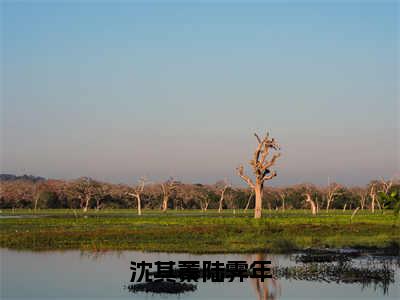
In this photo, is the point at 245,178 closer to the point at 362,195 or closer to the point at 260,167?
the point at 260,167

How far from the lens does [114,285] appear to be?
67.0 feet

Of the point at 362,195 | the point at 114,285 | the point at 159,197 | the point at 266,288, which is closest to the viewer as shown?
the point at 266,288

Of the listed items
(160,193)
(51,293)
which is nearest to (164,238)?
(51,293)

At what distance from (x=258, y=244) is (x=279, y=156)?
2667 centimetres

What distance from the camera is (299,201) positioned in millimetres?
126562

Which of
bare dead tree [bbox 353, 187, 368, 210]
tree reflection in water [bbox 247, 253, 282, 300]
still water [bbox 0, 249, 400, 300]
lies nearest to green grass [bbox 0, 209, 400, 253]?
still water [bbox 0, 249, 400, 300]

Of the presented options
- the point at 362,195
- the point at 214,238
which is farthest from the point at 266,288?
the point at 362,195

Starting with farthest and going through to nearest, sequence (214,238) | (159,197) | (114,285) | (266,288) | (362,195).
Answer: (159,197) < (362,195) < (214,238) < (114,285) < (266,288)

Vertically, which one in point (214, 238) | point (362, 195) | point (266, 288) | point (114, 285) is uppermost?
point (362, 195)

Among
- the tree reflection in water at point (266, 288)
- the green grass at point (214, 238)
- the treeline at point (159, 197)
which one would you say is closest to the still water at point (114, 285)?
the tree reflection in water at point (266, 288)

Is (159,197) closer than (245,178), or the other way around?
(245,178)

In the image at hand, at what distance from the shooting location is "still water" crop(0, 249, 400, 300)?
18484 millimetres

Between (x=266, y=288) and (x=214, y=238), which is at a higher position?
(x=214, y=238)

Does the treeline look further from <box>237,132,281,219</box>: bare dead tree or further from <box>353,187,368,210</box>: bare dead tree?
<box>237,132,281,219</box>: bare dead tree
